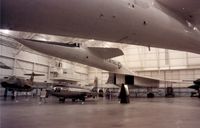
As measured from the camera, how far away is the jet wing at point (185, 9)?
141 inches

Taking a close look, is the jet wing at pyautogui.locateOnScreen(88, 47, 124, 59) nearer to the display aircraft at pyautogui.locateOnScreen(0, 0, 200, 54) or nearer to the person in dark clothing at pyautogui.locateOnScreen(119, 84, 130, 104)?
the person in dark clothing at pyautogui.locateOnScreen(119, 84, 130, 104)

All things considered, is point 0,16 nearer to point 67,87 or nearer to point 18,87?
point 67,87

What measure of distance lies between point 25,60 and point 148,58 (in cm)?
2118

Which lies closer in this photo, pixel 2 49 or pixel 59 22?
pixel 59 22

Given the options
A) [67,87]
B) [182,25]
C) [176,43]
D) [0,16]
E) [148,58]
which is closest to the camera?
[0,16]

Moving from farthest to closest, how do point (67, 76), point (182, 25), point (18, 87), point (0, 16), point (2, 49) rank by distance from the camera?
point (67, 76) < point (2, 49) < point (18, 87) < point (182, 25) < point (0, 16)

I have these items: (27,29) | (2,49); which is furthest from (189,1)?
(2,49)

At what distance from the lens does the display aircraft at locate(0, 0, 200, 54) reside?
2746 millimetres

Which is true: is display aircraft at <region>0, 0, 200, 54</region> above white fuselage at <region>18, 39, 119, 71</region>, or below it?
below

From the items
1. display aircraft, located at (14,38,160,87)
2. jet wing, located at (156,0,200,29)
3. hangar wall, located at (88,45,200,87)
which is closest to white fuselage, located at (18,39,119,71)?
display aircraft, located at (14,38,160,87)

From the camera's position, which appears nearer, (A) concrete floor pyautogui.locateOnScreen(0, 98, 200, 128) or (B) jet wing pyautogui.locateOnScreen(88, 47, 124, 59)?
(A) concrete floor pyautogui.locateOnScreen(0, 98, 200, 128)

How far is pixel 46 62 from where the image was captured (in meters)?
30.8

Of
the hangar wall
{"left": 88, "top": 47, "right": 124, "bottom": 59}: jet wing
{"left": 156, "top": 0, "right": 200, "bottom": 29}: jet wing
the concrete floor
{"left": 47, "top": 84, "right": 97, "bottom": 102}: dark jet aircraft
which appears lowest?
the concrete floor

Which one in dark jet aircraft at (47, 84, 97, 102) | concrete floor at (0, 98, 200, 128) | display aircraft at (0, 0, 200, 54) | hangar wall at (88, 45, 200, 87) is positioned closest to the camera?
display aircraft at (0, 0, 200, 54)
